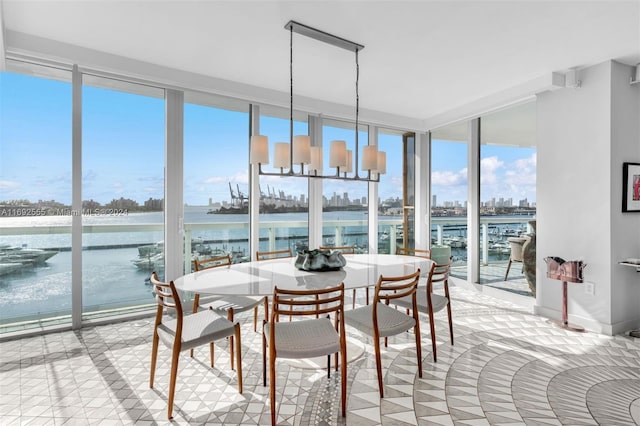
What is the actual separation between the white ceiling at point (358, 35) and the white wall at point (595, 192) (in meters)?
0.37

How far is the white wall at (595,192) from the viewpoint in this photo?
10.7ft

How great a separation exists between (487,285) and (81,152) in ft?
16.7

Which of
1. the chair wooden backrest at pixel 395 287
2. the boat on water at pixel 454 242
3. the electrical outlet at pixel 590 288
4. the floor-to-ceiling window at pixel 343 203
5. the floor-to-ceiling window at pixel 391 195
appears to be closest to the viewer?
the chair wooden backrest at pixel 395 287

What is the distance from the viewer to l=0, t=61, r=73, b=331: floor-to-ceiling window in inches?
123

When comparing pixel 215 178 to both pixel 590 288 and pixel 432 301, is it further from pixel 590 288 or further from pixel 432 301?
pixel 590 288

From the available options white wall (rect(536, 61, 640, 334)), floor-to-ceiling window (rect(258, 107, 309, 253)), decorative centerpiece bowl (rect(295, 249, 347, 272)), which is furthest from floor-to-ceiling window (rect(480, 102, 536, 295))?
decorative centerpiece bowl (rect(295, 249, 347, 272))

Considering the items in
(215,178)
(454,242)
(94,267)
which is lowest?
(94,267)

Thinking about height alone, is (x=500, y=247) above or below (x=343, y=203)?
below

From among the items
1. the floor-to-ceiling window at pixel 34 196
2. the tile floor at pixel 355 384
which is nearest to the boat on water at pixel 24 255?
the floor-to-ceiling window at pixel 34 196

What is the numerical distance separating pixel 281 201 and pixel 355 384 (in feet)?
8.62

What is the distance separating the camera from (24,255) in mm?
3229

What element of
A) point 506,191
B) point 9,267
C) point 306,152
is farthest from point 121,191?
point 506,191

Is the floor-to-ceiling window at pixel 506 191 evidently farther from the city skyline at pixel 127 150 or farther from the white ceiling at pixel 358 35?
the white ceiling at pixel 358 35

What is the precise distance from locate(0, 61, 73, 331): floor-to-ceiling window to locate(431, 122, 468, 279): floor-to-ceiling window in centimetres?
488
